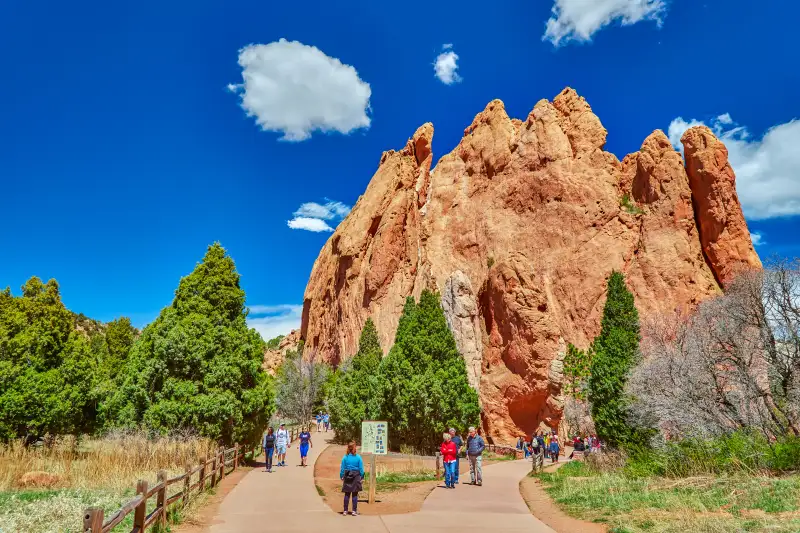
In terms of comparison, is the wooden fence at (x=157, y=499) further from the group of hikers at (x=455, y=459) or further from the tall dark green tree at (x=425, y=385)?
the tall dark green tree at (x=425, y=385)

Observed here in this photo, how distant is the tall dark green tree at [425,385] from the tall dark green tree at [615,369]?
6855mm

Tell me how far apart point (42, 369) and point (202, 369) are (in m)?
5.36

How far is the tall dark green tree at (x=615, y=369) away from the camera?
71.1 feet

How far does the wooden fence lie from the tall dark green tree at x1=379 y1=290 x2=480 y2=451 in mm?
11413

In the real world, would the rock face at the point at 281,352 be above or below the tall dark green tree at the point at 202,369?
above

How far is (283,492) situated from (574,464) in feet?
42.4

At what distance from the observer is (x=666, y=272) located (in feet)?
145

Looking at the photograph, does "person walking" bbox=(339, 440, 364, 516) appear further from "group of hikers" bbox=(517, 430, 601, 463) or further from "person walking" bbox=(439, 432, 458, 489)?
"group of hikers" bbox=(517, 430, 601, 463)

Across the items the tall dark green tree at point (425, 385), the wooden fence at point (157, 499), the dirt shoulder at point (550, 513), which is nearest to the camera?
the wooden fence at point (157, 499)

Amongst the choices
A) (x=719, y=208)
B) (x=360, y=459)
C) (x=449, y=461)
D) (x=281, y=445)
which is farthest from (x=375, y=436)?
(x=719, y=208)

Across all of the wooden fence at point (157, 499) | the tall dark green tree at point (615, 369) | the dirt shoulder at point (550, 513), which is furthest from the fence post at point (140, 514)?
the tall dark green tree at point (615, 369)

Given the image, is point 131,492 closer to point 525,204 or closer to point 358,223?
point 525,204

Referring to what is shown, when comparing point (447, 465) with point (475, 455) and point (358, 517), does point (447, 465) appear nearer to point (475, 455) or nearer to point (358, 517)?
point (475, 455)

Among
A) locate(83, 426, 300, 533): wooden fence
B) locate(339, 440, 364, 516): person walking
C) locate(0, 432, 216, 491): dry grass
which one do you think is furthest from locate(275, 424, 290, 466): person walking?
locate(339, 440, 364, 516): person walking
